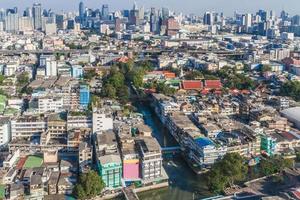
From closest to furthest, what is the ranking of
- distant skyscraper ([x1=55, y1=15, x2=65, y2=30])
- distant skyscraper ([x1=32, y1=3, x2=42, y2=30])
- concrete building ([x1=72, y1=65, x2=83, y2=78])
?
1. concrete building ([x1=72, y1=65, x2=83, y2=78])
2. distant skyscraper ([x1=32, y1=3, x2=42, y2=30])
3. distant skyscraper ([x1=55, y1=15, x2=65, y2=30])

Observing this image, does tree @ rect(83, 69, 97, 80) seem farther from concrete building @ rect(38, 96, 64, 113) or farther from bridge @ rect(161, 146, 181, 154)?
bridge @ rect(161, 146, 181, 154)

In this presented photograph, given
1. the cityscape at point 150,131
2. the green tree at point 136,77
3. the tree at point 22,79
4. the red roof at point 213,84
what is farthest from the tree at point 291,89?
the tree at point 22,79

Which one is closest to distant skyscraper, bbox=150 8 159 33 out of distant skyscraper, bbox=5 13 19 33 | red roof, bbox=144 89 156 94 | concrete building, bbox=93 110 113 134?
distant skyscraper, bbox=5 13 19 33

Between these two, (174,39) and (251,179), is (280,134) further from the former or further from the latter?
(174,39)

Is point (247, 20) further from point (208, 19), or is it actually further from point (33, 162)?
point (33, 162)

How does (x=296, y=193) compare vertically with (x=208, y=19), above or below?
below

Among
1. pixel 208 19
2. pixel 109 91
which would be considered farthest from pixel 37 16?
pixel 109 91

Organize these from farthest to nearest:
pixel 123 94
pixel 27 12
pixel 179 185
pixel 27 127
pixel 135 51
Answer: pixel 27 12, pixel 135 51, pixel 123 94, pixel 27 127, pixel 179 185
